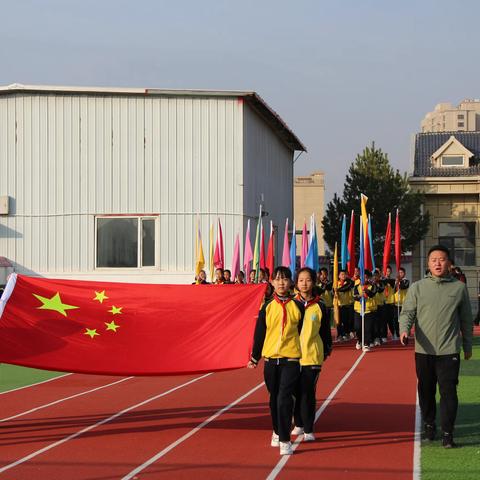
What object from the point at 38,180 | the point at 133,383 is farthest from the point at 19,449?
the point at 38,180

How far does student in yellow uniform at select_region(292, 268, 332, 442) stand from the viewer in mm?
9984

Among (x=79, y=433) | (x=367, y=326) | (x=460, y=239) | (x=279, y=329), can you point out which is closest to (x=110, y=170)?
(x=367, y=326)

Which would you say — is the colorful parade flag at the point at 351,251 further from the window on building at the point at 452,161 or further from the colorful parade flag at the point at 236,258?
the window on building at the point at 452,161

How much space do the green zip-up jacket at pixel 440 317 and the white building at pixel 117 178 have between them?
16.5 metres

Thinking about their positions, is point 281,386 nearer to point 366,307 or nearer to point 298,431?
point 298,431

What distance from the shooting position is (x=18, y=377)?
55.0 ft

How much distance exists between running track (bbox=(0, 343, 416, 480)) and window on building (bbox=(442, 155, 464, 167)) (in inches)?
1288

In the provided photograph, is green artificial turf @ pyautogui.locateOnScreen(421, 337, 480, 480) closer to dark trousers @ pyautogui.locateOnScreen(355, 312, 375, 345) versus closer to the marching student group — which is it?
the marching student group

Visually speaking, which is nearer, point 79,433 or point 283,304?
point 283,304

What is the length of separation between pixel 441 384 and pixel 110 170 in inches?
707

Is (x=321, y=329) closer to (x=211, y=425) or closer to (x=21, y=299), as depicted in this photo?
(x=211, y=425)

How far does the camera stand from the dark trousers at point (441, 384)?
30.7 ft

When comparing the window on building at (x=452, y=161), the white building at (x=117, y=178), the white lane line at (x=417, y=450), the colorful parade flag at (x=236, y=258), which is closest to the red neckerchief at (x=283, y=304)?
the white lane line at (x=417, y=450)

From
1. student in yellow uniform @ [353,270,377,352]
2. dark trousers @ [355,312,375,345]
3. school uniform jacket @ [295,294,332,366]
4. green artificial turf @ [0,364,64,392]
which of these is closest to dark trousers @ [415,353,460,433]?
school uniform jacket @ [295,294,332,366]
